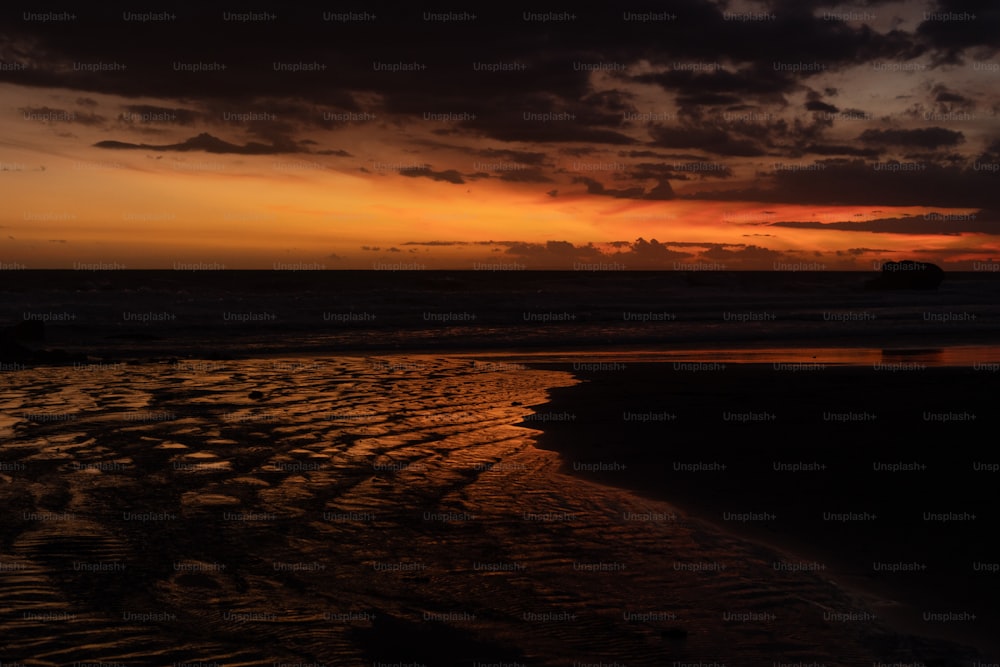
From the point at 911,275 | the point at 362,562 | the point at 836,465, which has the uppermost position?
the point at 911,275

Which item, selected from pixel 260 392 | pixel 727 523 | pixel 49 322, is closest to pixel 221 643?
pixel 727 523

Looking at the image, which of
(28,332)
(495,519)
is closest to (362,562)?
(495,519)

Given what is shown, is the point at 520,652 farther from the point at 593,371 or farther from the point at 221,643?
the point at 593,371

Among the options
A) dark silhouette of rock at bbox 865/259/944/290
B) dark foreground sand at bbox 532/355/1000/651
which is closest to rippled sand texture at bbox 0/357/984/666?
dark foreground sand at bbox 532/355/1000/651

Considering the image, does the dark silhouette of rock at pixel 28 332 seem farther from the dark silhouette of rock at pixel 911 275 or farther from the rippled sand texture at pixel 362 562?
the dark silhouette of rock at pixel 911 275

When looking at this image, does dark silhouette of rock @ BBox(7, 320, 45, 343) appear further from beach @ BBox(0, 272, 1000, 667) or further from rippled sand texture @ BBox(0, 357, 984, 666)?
rippled sand texture @ BBox(0, 357, 984, 666)

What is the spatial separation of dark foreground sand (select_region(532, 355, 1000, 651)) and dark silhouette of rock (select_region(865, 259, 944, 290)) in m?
74.5

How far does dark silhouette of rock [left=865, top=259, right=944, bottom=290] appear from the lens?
87688 millimetres

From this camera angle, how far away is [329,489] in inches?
385

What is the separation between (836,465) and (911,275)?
86.5 metres

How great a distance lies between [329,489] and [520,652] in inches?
182

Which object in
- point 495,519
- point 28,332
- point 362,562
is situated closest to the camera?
point 362,562

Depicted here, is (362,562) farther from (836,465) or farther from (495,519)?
(836,465)

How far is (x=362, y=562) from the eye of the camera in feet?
24.1
